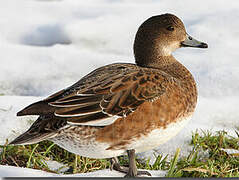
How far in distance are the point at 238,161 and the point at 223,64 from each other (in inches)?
71.4

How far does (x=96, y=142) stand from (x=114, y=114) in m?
0.20

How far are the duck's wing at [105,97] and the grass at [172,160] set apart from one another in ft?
1.93

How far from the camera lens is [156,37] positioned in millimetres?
3510

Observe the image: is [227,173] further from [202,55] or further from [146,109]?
[202,55]

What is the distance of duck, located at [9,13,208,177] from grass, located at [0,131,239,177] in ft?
1.27

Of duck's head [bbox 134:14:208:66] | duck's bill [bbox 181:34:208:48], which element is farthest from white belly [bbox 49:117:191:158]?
duck's bill [bbox 181:34:208:48]

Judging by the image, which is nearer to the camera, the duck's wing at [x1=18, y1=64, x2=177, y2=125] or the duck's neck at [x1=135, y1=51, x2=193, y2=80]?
the duck's wing at [x1=18, y1=64, x2=177, y2=125]

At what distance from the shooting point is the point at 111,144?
300 cm

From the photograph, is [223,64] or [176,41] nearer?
[176,41]

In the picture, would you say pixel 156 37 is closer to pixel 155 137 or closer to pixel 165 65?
pixel 165 65

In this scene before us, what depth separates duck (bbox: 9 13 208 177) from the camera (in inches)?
117

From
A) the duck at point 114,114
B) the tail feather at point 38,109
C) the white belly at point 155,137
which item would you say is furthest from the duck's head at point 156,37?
the tail feather at point 38,109

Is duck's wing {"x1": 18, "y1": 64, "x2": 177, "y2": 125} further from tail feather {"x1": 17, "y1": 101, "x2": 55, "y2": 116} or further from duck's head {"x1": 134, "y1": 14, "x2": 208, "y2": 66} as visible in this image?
duck's head {"x1": 134, "y1": 14, "x2": 208, "y2": 66}

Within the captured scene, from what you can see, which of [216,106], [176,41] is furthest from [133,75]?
[216,106]
